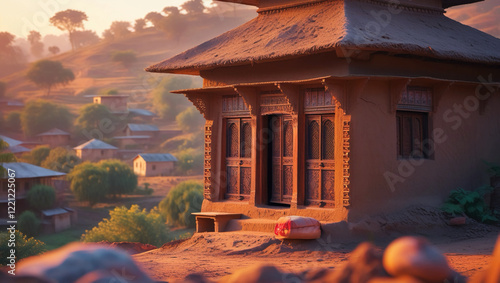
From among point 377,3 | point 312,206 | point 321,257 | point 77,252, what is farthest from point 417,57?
point 77,252

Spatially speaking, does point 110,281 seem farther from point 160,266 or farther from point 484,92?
point 484,92

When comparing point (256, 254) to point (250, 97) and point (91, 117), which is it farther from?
point (91, 117)

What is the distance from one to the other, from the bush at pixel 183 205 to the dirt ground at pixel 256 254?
22863mm

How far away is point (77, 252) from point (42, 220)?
30.4 m

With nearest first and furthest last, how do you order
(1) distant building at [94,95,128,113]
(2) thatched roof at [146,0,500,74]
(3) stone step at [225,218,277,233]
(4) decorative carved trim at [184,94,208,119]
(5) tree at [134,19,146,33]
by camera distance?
(2) thatched roof at [146,0,500,74], (3) stone step at [225,218,277,233], (4) decorative carved trim at [184,94,208,119], (1) distant building at [94,95,128,113], (5) tree at [134,19,146,33]

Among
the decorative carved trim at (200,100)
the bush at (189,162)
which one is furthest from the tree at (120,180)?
the decorative carved trim at (200,100)

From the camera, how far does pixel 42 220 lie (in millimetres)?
34562

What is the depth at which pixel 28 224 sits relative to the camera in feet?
106

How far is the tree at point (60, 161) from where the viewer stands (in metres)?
46.6

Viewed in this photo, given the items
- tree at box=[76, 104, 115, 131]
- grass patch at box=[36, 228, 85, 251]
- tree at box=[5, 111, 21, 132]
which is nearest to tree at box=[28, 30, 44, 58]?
tree at box=[5, 111, 21, 132]

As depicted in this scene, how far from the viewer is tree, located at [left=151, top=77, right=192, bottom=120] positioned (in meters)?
70.9

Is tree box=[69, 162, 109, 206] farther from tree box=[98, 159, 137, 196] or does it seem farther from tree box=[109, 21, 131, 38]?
tree box=[109, 21, 131, 38]

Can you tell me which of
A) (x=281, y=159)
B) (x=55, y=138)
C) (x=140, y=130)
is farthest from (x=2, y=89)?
(x=281, y=159)

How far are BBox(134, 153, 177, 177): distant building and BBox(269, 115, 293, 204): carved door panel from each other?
3621 cm
